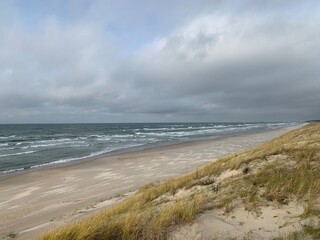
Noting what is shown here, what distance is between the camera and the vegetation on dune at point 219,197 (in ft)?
16.3

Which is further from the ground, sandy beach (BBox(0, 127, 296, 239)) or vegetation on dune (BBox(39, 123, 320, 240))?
vegetation on dune (BBox(39, 123, 320, 240))

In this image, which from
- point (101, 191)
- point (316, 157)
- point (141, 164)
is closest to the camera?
point (316, 157)

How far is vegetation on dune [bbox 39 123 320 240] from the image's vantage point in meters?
4.98

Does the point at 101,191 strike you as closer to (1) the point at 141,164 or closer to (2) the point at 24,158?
(1) the point at 141,164

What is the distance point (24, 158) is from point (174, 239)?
2883cm

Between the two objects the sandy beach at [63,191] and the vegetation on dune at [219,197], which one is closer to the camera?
the vegetation on dune at [219,197]


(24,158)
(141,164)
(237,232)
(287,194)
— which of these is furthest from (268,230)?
(24,158)

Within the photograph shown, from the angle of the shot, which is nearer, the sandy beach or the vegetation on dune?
the vegetation on dune

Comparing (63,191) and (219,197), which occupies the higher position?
(219,197)

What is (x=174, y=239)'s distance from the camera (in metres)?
4.79

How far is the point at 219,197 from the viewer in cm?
639

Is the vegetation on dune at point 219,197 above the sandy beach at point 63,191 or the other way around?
above

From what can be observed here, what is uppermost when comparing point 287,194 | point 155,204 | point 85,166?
point 287,194

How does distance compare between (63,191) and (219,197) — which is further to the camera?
(63,191)
